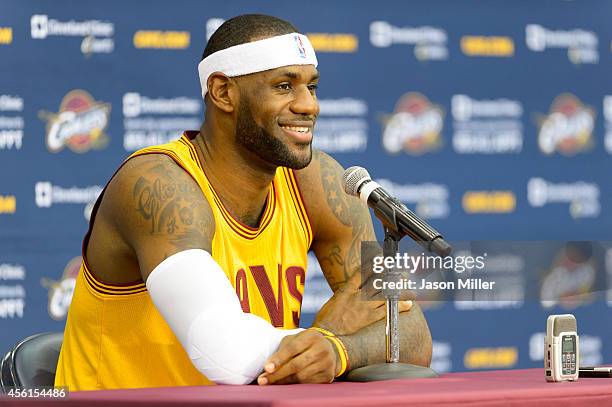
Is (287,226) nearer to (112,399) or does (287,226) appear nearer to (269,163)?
(269,163)

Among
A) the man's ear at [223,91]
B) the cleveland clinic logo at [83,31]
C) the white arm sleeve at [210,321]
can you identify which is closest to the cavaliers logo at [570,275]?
the white arm sleeve at [210,321]

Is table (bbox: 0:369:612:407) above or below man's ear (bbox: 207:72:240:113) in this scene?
below

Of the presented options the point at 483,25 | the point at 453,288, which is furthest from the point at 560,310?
the point at 453,288

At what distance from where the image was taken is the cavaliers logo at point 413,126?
17.6 feet

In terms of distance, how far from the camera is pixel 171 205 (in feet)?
9.03

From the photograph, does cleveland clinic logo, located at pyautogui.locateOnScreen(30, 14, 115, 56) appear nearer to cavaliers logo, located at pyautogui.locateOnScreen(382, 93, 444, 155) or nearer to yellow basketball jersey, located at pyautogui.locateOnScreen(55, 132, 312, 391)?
cavaliers logo, located at pyautogui.locateOnScreen(382, 93, 444, 155)

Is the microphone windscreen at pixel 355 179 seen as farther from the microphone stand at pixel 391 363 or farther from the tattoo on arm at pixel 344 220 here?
the tattoo on arm at pixel 344 220

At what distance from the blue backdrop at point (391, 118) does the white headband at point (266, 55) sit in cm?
191

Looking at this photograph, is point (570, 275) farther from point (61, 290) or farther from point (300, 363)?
point (61, 290)

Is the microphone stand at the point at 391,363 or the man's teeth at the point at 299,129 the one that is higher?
the man's teeth at the point at 299,129

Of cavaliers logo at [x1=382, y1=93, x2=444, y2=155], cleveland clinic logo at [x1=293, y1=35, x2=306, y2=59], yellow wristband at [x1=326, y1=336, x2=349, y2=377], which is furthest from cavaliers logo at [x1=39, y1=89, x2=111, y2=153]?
yellow wristband at [x1=326, y1=336, x2=349, y2=377]

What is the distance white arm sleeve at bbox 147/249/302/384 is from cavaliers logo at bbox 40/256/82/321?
2294mm

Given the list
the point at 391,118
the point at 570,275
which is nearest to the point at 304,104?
the point at 570,275

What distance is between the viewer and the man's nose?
3.04 metres
